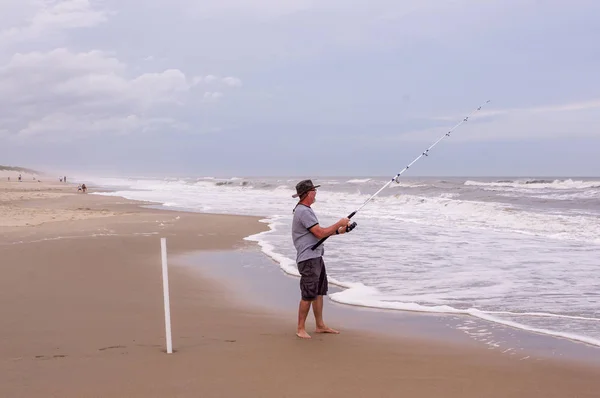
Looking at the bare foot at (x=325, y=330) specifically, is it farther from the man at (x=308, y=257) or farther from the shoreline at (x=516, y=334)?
the shoreline at (x=516, y=334)

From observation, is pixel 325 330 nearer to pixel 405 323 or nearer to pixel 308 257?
pixel 308 257

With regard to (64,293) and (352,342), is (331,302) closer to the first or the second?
(352,342)

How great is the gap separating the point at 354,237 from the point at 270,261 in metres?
3.58

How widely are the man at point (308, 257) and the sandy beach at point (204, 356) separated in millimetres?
253

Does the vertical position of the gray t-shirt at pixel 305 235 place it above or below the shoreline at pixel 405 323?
above

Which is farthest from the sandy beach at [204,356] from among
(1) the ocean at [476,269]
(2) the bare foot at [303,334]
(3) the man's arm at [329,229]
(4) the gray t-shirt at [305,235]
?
(1) the ocean at [476,269]

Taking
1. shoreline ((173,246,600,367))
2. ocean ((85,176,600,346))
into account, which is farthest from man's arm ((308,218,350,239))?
ocean ((85,176,600,346))

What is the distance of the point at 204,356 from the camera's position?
4.57 meters

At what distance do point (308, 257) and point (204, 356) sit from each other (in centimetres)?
136

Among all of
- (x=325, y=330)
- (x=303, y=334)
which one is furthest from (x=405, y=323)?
Result: (x=303, y=334)

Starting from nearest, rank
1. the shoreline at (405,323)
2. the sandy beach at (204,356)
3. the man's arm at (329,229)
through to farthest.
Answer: the sandy beach at (204,356) → the shoreline at (405,323) → the man's arm at (329,229)

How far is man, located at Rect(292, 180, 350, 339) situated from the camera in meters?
5.36

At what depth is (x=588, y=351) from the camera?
4902 millimetres

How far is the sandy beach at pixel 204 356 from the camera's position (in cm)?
393
